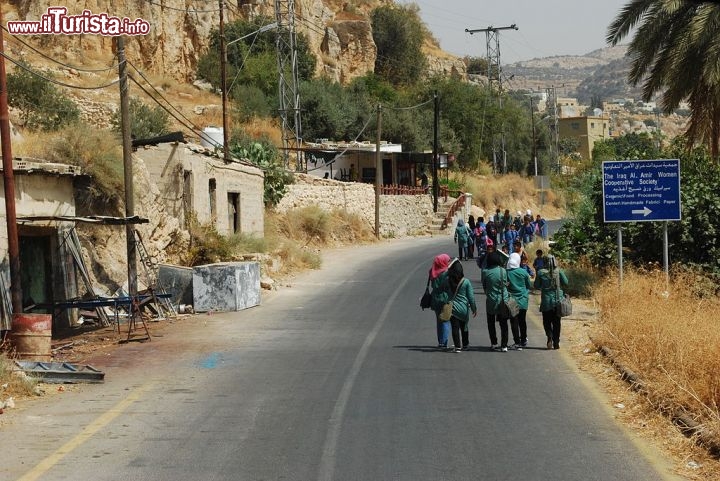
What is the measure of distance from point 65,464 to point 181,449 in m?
1.05

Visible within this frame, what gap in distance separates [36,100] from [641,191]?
34.6 meters

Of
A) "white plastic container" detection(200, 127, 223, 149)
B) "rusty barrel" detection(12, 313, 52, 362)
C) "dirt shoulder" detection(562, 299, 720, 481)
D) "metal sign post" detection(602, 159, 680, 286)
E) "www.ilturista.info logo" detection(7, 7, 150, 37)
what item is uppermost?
"www.ilturista.info logo" detection(7, 7, 150, 37)

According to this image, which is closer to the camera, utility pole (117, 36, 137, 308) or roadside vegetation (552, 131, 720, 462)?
Answer: roadside vegetation (552, 131, 720, 462)

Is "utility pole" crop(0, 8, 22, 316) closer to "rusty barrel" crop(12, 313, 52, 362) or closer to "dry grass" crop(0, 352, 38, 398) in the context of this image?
"rusty barrel" crop(12, 313, 52, 362)

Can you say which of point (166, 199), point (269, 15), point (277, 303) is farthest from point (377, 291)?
point (269, 15)

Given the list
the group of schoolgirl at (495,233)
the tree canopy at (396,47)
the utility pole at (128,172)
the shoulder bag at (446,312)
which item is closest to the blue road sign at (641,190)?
the shoulder bag at (446,312)

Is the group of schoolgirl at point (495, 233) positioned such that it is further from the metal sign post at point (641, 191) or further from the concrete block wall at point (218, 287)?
the metal sign post at point (641, 191)

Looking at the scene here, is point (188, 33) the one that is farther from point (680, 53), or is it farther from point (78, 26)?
point (680, 53)

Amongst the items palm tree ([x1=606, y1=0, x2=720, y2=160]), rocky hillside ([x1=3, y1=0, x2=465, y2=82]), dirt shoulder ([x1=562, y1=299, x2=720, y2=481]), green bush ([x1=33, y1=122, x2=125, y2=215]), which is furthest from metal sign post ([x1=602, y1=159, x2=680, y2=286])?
rocky hillside ([x1=3, y1=0, x2=465, y2=82])

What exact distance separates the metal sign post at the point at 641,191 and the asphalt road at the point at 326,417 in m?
3.79

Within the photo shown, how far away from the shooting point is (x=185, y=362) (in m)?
14.8

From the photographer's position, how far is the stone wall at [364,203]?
161 feet

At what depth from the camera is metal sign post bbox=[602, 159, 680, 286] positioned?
761 inches

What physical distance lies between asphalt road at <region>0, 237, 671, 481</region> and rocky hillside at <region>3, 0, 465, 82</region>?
50.6 meters
